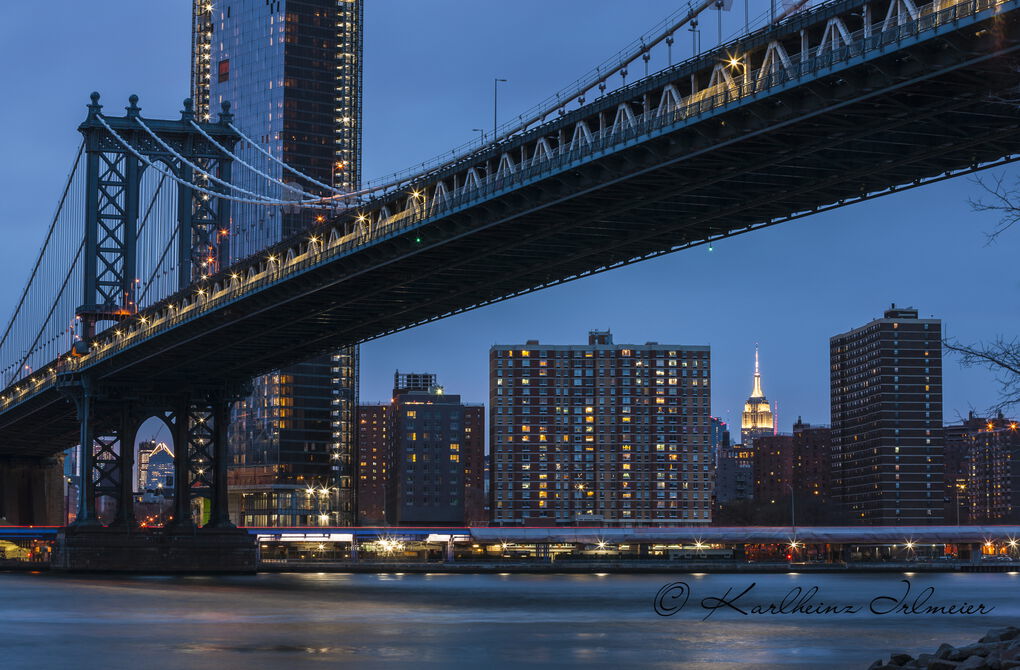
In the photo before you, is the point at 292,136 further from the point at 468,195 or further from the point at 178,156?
the point at 468,195

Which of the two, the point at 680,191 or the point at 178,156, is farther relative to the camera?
the point at 178,156

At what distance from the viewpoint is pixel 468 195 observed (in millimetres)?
60500

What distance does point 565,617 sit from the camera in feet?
179

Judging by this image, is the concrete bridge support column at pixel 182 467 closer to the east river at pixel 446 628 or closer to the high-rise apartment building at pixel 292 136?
the east river at pixel 446 628

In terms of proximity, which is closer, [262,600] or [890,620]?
[890,620]

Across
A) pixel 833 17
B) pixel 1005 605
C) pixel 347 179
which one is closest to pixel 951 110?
pixel 833 17

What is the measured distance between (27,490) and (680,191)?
394 ft

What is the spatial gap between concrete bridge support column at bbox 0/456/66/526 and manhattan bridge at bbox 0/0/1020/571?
44546 mm

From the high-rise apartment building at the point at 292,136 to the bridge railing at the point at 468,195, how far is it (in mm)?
82694

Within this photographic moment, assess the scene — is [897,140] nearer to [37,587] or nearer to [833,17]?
[833,17]

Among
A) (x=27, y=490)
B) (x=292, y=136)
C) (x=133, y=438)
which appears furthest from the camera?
(x=292, y=136)

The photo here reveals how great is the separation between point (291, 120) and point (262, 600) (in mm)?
132627

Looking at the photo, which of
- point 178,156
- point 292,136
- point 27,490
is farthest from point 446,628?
point 292,136

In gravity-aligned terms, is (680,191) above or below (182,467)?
above
